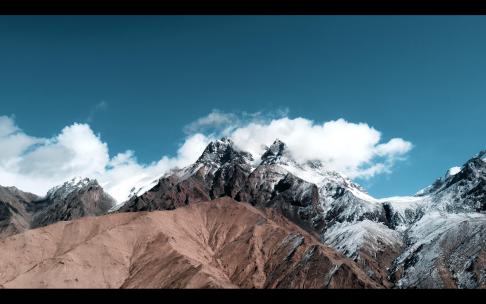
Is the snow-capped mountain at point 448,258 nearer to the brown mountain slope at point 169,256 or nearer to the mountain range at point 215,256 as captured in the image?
the mountain range at point 215,256

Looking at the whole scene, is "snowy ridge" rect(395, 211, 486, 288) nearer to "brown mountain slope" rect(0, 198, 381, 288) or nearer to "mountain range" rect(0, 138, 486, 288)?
"mountain range" rect(0, 138, 486, 288)

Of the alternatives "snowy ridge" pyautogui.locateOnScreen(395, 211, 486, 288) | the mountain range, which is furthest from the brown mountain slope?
"snowy ridge" pyautogui.locateOnScreen(395, 211, 486, 288)

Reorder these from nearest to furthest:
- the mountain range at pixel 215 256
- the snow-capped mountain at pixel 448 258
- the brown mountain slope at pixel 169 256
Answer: the brown mountain slope at pixel 169 256
the mountain range at pixel 215 256
the snow-capped mountain at pixel 448 258

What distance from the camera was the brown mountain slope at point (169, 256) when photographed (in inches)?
4892

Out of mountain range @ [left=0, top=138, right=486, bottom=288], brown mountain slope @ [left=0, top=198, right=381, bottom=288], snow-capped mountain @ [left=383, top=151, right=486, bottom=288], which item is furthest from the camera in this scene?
snow-capped mountain @ [left=383, top=151, right=486, bottom=288]

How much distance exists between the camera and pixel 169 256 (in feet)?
440

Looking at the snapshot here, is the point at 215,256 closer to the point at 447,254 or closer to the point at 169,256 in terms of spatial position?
the point at 169,256

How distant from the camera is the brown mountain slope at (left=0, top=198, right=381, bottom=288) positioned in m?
124

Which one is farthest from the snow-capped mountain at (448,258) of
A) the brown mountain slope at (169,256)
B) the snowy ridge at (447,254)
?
the brown mountain slope at (169,256)

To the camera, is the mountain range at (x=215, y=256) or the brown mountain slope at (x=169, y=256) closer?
the brown mountain slope at (x=169, y=256)

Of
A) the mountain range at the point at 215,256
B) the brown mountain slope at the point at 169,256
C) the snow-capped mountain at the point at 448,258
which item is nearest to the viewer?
the brown mountain slope at the point at 169,256
